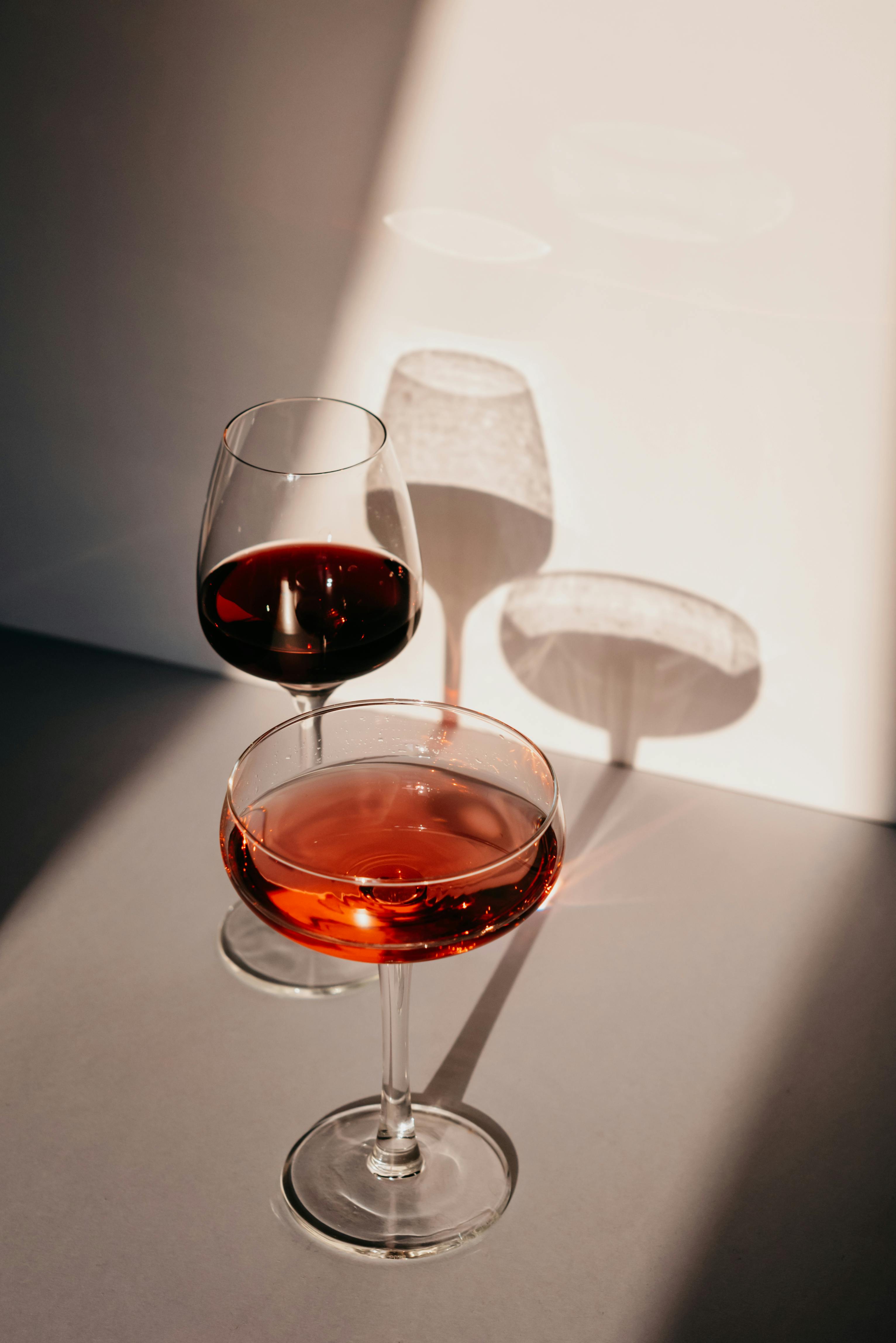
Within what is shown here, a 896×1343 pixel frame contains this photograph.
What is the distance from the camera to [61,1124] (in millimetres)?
658

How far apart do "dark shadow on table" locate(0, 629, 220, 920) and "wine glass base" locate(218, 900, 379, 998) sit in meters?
0.16

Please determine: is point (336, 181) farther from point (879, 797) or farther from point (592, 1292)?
point (592, 1292)

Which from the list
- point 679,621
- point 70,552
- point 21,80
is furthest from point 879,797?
point 21,80

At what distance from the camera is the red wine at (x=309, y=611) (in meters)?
0.71

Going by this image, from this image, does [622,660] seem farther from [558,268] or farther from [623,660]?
[558,268]

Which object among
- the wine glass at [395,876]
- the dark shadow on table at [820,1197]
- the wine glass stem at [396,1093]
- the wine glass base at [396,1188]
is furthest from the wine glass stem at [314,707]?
the dark shadow on table at [820,1197]

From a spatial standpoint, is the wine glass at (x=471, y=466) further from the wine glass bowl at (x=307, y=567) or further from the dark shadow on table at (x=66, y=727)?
the dark shadow on table at (x=66, y=727)

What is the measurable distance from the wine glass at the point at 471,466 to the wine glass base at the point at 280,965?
12.3 inches

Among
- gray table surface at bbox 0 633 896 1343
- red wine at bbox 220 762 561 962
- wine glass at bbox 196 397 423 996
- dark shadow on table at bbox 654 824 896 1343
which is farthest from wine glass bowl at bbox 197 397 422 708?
dark shadow on table at bbox 654 824 896 1343

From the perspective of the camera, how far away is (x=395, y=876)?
572 mm

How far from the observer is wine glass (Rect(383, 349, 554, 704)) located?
86 centimetres

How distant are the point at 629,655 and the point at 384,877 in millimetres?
406

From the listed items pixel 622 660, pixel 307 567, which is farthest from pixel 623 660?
pixel 307 567

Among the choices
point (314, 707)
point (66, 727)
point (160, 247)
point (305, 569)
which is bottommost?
point (66, 727)
